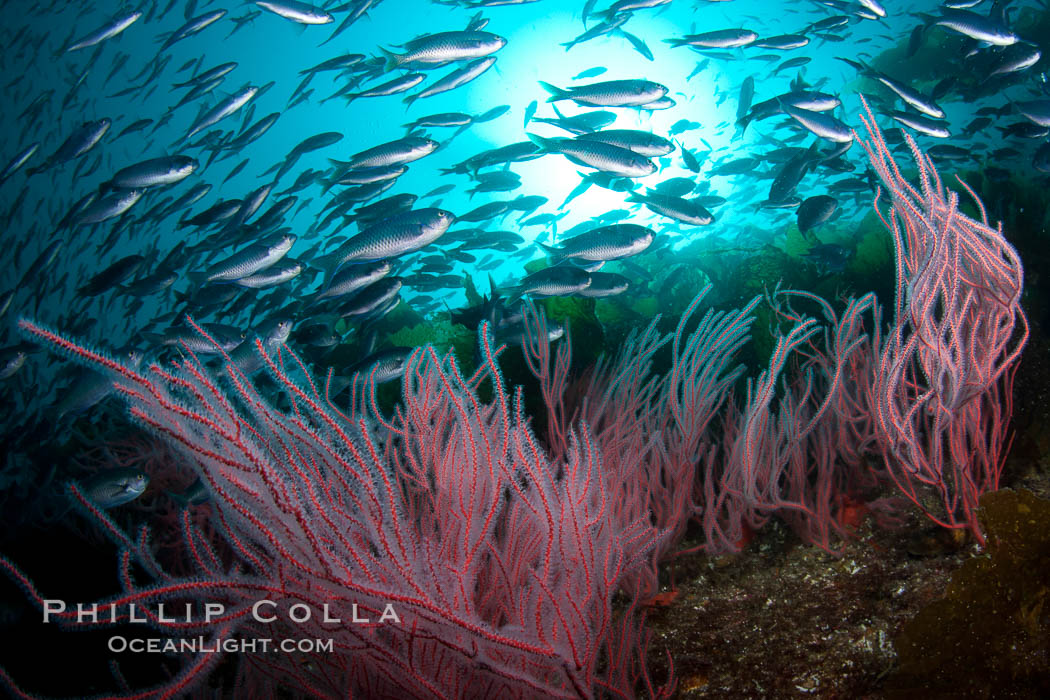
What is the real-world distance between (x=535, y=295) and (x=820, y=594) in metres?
3.61

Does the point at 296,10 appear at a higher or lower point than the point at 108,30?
lower

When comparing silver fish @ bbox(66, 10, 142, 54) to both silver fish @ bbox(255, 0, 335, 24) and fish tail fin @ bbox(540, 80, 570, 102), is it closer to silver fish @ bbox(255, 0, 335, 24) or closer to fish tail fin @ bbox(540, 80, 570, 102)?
silver fish @ bbox(255, 0, 335, 24)

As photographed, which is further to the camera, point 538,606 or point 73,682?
point 73,682

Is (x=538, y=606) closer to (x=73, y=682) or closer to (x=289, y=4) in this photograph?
(x=73, y=682)

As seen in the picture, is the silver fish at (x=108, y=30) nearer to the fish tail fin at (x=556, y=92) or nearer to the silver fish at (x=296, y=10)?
the silver fish at (x=296, y=10)

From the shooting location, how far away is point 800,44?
7.64 meters

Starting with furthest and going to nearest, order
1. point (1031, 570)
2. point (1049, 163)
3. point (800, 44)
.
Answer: point (800, 44) < point (1049, 163) < point (1031, 570)

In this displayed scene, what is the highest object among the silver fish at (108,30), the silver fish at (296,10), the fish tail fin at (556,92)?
the silver fish at (108,30)

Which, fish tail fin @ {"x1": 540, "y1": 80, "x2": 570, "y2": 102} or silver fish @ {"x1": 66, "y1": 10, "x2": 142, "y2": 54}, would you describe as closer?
fish tail fin @ {"x1": 540, "y1": 80, "x2": 570, "y2": 102}

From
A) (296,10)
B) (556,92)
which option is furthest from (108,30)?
(556,92)

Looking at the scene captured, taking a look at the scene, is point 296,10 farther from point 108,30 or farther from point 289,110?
point 289,110

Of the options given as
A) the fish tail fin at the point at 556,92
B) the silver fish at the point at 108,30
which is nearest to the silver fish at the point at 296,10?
the silver fish at the point at 108,30

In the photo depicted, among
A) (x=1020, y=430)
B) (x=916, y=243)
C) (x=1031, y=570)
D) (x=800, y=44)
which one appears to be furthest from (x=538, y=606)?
(x=800, y=44)

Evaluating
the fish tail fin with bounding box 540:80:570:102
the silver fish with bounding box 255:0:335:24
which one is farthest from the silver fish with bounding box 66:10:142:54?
the fish tail fin with bounding box 540:80:570:102
